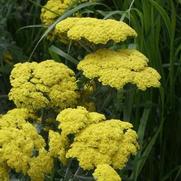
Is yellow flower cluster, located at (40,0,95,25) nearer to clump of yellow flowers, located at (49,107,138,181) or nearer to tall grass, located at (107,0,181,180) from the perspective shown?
tall grass, located at (107,0,181,180)

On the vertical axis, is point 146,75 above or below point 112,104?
above

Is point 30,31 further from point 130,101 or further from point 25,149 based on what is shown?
point 25,149

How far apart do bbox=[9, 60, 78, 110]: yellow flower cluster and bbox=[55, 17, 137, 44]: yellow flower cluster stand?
0.20 metres

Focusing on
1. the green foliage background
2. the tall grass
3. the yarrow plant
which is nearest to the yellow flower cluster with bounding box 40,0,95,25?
the green foliage background

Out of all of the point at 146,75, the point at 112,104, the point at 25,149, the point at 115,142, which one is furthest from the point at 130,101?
the point at 25,149

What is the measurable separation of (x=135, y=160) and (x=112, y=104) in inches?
12.7

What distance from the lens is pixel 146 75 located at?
9.49 ft

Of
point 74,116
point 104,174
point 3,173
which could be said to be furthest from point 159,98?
point 3,173

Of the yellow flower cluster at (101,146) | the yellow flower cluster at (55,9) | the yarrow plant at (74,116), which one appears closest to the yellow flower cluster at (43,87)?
the yarrow plant at (74,116)

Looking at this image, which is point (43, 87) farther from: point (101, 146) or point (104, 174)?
point (104, 174)

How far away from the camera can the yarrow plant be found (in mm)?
2400

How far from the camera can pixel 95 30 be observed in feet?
9.43

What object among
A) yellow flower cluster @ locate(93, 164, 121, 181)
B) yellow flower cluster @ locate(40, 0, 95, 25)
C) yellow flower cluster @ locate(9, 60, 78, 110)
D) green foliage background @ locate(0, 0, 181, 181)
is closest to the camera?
yellow flower cluster @ locate(93, 164, 121, 181)

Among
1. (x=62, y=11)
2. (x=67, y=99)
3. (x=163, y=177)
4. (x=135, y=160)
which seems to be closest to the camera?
(x=67, y=99)
